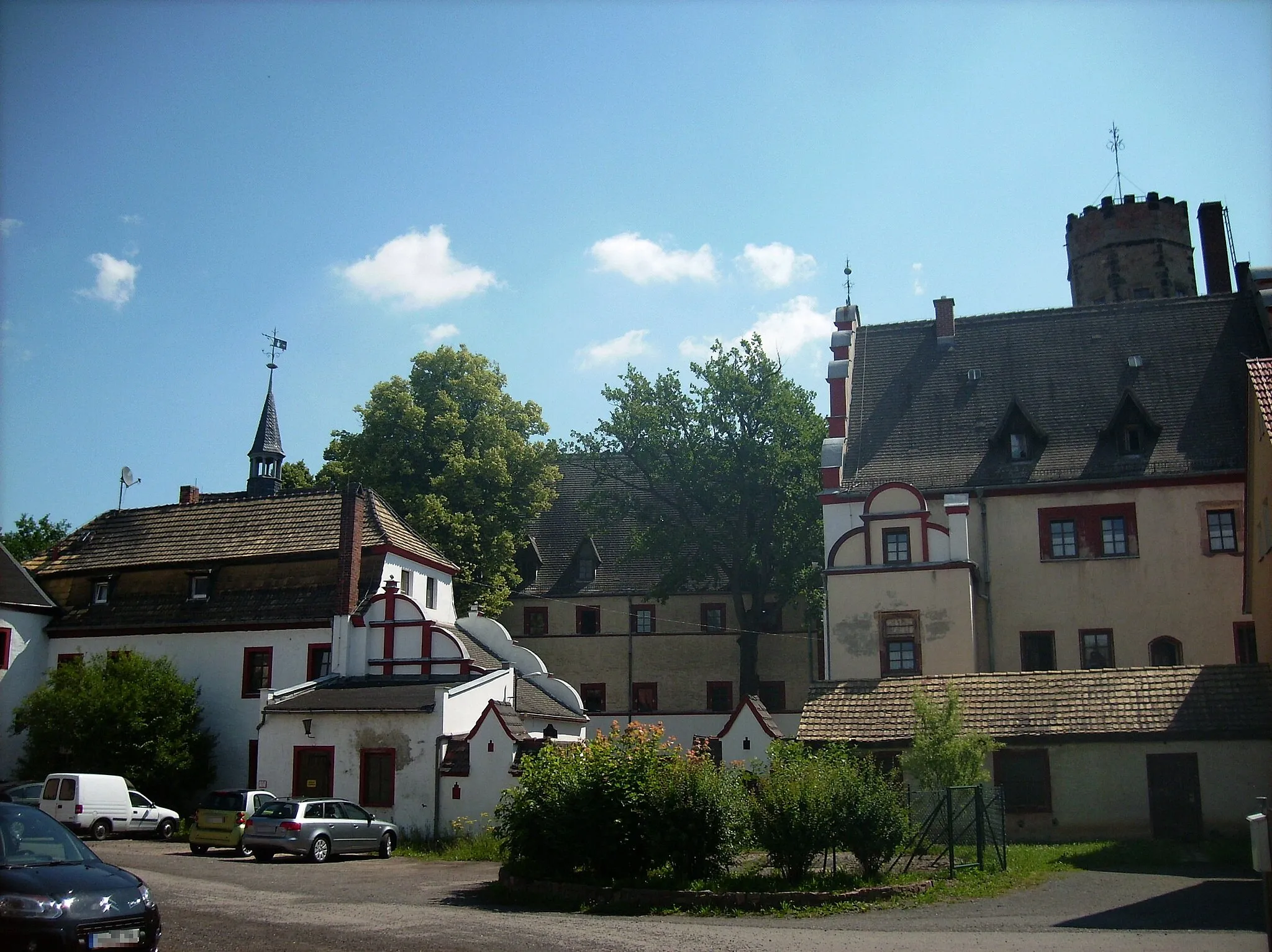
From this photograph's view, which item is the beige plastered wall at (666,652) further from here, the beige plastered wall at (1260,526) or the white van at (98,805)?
the beige plastered wall at (1260,526)

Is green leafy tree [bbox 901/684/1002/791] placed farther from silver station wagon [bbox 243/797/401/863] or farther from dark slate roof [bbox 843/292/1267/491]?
dark slate roof [bbox 843/292/1267/491]

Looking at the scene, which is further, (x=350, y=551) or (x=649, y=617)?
(x=649, y=617)

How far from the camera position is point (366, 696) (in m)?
32.1

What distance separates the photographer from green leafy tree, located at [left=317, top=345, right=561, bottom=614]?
4450 cm

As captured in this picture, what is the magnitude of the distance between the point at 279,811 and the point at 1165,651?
24.1 m

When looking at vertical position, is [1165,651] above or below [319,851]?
above

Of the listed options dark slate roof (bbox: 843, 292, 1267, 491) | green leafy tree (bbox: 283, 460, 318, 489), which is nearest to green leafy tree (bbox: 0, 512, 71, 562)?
green leafy tree (bbox: 283, 460, 318, 489)

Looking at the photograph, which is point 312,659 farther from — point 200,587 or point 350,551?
point 200,587

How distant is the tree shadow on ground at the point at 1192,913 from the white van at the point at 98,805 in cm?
2501

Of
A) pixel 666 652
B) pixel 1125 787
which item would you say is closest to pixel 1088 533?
pixel 1125 787

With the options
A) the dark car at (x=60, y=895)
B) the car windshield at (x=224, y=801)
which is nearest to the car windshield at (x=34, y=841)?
the dark car at (x=60, y=895)

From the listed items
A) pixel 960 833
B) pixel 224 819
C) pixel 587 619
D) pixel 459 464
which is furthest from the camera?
pixel 587 619

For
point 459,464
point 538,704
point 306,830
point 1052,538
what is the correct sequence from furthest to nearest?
point 459,464, point 538,704, point 1052,538, point 306,830

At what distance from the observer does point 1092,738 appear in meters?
24.5
